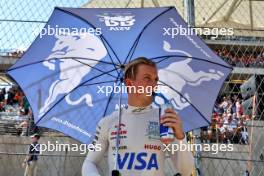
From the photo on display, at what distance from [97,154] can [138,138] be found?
8.1 inches

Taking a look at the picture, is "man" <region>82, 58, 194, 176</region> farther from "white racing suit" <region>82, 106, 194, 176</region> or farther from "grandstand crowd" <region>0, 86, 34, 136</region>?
"grandstand crowd" <region>0, 86, 34, 136</region>

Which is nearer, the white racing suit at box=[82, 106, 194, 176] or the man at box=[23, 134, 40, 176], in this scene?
the white racing suit at box=[82, 106, 194, 176]

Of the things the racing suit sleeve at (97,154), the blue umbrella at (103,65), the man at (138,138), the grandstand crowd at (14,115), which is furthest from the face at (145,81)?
the grandstand crowd at (14,115)

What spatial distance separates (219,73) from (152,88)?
1.11m

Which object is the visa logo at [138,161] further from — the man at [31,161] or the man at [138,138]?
the man at [31,161]

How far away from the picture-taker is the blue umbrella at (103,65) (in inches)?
107

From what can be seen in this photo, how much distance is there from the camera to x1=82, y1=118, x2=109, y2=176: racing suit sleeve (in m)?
1.77

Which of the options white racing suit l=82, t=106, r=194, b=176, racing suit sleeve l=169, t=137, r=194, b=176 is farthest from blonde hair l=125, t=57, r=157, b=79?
racing suit sleeve l=169, t=137, r=194, b=176

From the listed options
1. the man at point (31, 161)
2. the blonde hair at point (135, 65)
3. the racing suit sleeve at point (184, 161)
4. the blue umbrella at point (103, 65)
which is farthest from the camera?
the man at point (31, 161)

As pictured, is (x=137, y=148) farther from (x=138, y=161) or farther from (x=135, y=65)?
(x=135, y=65)

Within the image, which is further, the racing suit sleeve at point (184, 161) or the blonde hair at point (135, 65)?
the blonde hair at point (135, 65)

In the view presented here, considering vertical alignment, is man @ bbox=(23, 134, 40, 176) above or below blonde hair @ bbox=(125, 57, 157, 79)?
below

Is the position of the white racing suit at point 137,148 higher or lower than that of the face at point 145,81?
lower

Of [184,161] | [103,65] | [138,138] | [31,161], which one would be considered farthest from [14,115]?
[184,161]
